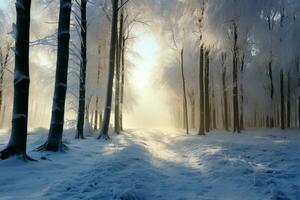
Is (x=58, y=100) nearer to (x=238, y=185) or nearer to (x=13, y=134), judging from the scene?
(x=13, y=134)

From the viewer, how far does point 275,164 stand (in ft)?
27.3

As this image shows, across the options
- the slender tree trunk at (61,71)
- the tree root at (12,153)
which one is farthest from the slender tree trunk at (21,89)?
the slender tree trunk at (61,71)

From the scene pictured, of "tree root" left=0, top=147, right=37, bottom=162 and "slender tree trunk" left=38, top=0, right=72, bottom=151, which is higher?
"slender tree trunk" left=38, top=0, right=72, bottom=151

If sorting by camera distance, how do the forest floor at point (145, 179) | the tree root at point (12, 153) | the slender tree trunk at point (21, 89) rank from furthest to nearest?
the slender tree trunk at point (21, 89), the tree root at point (12, 153), the forest floor at point (145, 179)

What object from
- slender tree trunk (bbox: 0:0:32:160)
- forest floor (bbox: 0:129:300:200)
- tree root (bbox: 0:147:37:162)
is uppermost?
slender tree trunk (bbox: 0:0:32:160)

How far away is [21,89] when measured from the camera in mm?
7750

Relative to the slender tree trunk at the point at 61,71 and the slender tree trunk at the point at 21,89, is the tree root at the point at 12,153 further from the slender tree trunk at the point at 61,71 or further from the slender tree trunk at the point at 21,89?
the slender tree trunk at the point at 61,71

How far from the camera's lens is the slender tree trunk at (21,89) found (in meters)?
7.53

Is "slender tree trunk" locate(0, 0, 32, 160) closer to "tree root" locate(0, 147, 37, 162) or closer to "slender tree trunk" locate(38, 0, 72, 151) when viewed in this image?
"tree root" locate(0, 147, 37, 162)

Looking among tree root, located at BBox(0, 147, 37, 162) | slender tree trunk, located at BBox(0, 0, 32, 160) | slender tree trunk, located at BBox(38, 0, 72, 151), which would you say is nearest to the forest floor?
tree root, located at BBox(0, 147, 37, 162)

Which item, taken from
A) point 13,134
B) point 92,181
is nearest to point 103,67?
point 13,134

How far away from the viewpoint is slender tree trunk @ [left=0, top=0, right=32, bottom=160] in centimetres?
753

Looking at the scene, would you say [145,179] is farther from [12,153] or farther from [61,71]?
[61,71]

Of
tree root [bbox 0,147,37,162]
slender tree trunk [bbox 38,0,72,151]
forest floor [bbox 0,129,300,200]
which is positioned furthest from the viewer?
slender tree trunk [bbox 38,0,72,151]
